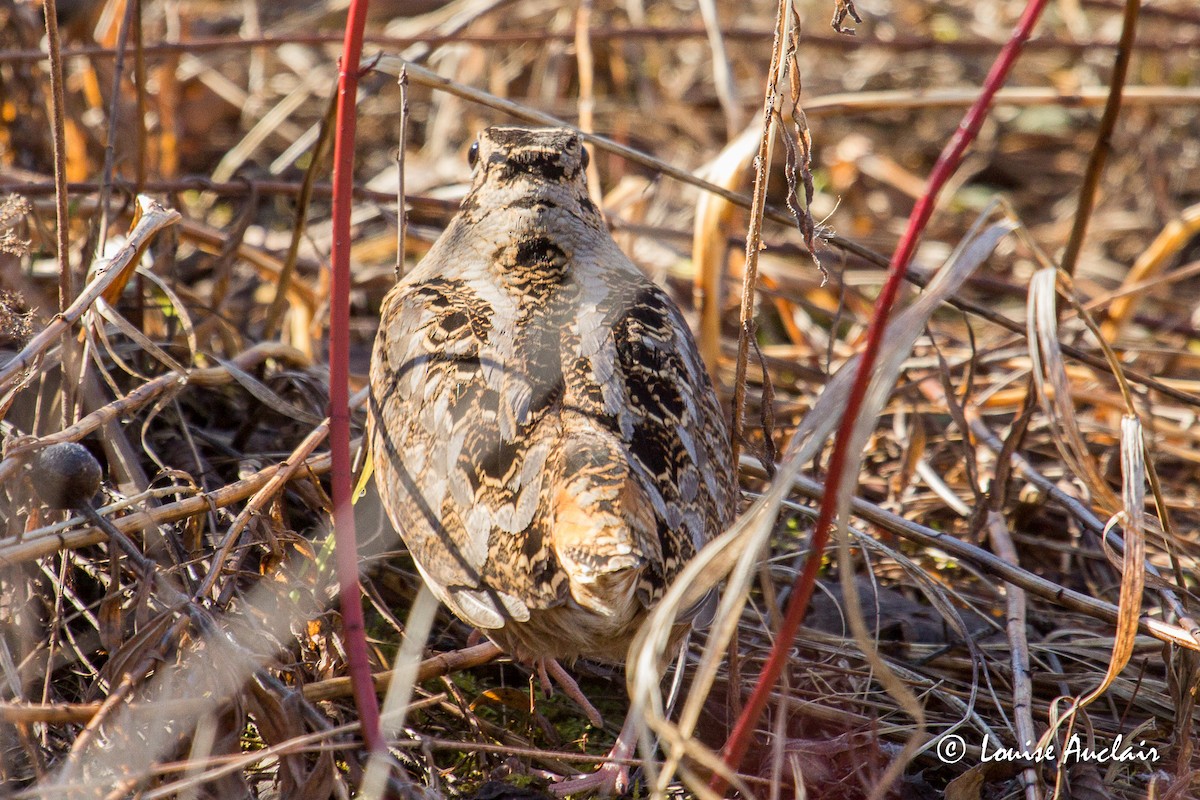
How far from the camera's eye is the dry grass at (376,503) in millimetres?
2391

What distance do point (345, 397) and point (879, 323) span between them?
1032mm

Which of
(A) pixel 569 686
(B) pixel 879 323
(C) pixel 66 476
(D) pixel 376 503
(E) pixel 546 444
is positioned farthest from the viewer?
(D) pixel 376 503

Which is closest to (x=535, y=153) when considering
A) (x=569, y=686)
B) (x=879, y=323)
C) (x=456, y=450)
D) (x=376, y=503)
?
(x=456, y=450)

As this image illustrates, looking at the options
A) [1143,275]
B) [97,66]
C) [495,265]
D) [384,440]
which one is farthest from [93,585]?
[1143,275]

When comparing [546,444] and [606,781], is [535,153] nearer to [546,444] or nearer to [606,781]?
[546,444]

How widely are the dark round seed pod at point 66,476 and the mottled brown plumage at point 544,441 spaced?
0.72 metres

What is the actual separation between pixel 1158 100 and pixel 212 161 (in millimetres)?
4992

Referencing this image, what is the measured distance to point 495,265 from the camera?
10.1ft

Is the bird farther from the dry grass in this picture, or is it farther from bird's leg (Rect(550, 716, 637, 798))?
the dry grass

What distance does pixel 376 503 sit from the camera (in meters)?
3.51

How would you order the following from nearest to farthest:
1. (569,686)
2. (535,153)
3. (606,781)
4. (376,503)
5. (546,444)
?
1. (546,444)
2. (606,781)
3. (569,686)
4. (535,153)
5. (376,503)

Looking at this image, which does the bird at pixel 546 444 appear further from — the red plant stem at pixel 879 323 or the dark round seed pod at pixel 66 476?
the dark round seed pod at pixel 66 476

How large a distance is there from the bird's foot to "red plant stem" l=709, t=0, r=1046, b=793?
3.13 ft

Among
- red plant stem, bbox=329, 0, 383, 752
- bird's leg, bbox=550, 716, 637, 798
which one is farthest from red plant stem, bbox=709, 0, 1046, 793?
bird's leg, bbox=550, 716, 637, 798
